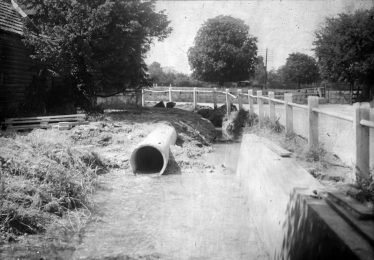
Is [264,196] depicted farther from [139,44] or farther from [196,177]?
[139,44]

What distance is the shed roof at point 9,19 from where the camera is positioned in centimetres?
1418

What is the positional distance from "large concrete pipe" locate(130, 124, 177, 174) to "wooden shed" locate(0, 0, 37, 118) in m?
6.21

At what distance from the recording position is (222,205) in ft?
23.1

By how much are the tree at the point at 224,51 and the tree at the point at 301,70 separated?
687 inches

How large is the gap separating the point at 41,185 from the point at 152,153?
4.61 meters

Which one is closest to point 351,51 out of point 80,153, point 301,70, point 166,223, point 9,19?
point 80,153

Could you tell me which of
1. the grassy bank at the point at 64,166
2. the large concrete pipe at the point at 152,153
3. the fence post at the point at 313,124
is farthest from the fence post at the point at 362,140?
the large concrete pipe at the point at 152,153

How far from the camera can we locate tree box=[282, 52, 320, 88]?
6500 cm

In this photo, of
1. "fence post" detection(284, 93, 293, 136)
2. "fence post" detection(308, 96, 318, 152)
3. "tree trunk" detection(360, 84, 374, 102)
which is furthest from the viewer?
"tree trunk" detection(360, 84, 374, 102)

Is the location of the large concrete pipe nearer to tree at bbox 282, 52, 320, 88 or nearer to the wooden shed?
the wooden shed

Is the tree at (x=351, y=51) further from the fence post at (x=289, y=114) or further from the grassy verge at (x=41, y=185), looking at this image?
the grassy verge at (x=41, y=185)

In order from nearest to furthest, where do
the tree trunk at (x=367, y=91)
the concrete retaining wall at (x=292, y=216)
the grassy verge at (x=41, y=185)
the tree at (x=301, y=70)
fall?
the concrete retaining wall at (x=292, y=216) < the grassy verge at (x=41, y=185) < the tree trunk at (x=367, y=91) < the tree at (x=301, y=70)

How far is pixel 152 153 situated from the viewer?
10742 mm

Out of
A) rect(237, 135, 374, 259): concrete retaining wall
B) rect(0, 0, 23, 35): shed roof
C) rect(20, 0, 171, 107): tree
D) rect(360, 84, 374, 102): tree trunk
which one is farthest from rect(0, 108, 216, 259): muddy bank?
rect(360, 84, 374, 102): tree trunk
